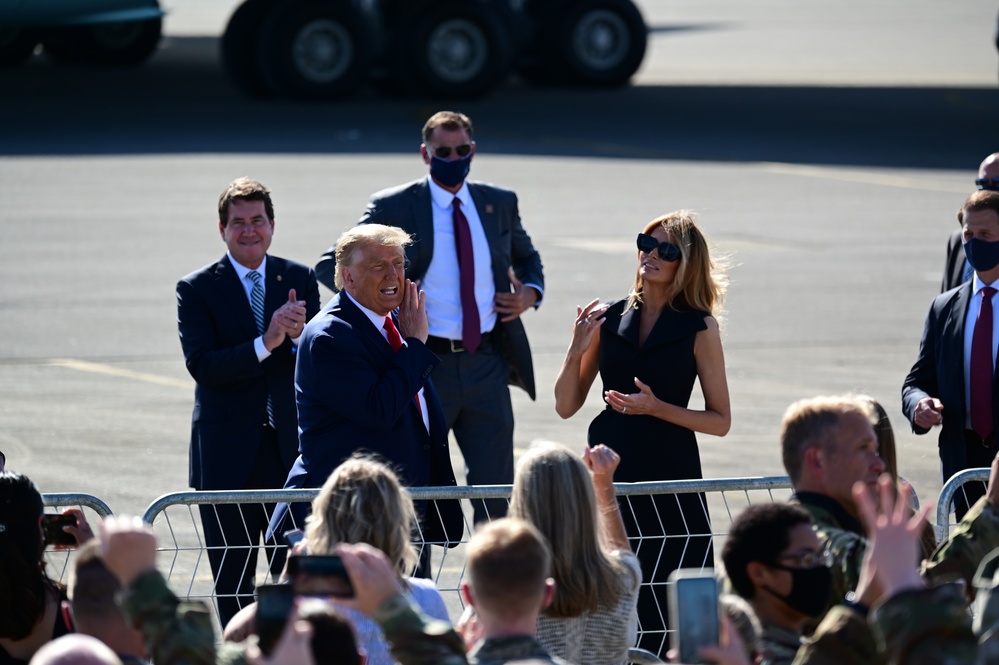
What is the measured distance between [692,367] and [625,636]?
7.25 feet

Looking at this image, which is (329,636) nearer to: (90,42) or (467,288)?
(467,288)

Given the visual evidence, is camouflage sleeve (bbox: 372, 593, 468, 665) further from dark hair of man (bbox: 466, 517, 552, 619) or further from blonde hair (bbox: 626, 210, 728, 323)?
blonde hair (bbox: 626, 210, 728, 323)

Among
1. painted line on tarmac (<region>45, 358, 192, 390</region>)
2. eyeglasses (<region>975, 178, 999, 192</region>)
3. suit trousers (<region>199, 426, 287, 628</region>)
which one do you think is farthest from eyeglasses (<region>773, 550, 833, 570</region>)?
painted line on tarmac (<region>45, 358, 192, 390</region>)

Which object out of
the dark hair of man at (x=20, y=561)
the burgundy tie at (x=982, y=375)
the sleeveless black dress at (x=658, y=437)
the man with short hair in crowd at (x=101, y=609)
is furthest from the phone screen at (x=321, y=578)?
the burgundy tie at (x=982, y=375)

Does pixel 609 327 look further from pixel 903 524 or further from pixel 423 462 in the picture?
pixel 903 524

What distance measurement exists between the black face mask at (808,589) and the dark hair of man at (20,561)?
2.03 meters

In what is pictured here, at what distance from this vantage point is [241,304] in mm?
7707

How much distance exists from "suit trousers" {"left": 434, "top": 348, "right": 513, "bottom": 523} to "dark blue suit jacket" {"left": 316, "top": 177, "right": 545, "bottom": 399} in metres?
0.15

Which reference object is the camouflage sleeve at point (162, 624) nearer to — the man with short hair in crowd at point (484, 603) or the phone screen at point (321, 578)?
the phone screen at point (321, 578)

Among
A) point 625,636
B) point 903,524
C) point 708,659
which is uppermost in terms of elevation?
point 903,524

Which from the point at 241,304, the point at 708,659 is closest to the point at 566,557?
the point at 708,659

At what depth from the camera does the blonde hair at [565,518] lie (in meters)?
5.03

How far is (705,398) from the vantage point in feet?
23.7

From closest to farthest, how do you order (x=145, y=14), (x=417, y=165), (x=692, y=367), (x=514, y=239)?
(x=692, y=367)
(x=514, y=239)
(x=417, y=165)
(x=145, y=14)
